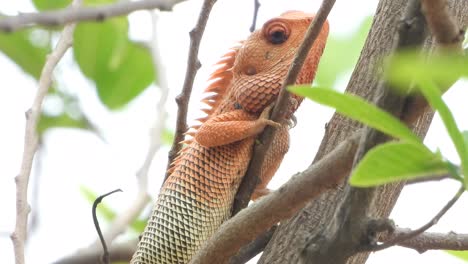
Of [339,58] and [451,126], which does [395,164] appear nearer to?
[451,126]

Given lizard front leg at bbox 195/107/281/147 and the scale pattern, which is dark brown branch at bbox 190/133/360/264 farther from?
the scale pattern

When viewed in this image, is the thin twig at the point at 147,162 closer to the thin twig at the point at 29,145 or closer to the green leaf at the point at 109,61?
the green leaf at the point at 109,61

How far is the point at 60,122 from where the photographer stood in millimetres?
2422

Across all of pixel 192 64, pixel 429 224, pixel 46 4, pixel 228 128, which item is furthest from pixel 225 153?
pixel 429 224

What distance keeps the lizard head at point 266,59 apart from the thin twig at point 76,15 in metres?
2.26

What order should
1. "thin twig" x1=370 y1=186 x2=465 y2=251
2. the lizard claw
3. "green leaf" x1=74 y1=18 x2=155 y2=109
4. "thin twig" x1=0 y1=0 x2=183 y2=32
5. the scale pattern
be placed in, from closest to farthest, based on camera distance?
"thin twig" x1=0 y1=0 x2=183 y2=32
"thin twig" x1=370 y1=186 x2=465 y2=251
"green leaf" x1=74 y1=18 x2=155 y2=109
the lizard claw
the scale pattern

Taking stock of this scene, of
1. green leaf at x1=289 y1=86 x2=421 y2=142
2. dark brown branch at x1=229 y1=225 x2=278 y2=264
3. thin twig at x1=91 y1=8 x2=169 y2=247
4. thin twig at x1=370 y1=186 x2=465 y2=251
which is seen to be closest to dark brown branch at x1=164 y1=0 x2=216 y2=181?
thin twig at x1=91 y1=8 x2=169 y2=247

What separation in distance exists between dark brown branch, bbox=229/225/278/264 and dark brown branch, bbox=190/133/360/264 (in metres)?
0.68

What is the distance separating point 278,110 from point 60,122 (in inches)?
32.3

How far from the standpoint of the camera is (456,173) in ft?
3.59

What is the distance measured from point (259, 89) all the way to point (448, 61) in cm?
265

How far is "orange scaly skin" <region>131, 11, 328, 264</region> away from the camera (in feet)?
10.9

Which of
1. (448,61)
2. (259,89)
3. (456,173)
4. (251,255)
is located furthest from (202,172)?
(448,61)

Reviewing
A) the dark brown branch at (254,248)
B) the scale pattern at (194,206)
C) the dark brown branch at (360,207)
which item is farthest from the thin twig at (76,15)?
Answer: the scale pattern at (194,206)
